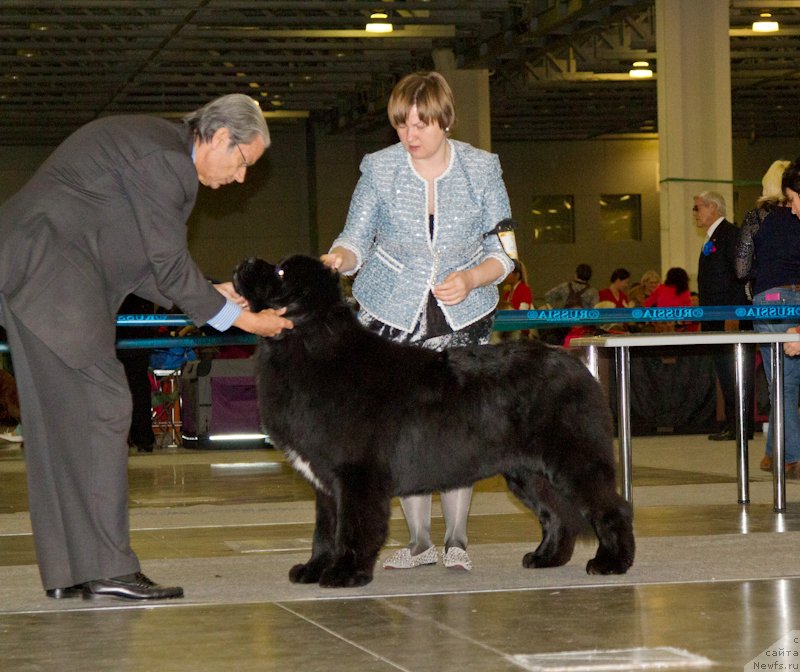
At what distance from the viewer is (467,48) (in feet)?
62.5

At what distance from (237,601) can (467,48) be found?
16.4 m

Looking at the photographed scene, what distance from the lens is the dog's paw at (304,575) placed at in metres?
3.89

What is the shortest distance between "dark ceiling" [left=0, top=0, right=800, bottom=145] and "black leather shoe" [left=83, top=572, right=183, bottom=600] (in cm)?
1288

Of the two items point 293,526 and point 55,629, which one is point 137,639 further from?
point 293,526

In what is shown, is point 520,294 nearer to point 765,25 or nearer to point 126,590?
point 126,590

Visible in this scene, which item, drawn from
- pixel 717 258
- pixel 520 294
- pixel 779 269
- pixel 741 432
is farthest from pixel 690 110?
pixel 741 432

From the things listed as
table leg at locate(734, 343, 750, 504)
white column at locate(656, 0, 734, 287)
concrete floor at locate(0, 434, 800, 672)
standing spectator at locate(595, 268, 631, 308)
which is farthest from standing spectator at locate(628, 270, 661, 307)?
concrete floor at locate(0, 434, 800, 672)

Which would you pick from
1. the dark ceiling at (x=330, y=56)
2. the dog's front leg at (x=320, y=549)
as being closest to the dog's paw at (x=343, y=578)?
the dog's front leg at (x=320, y=549)

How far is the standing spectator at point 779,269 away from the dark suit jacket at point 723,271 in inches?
74.3

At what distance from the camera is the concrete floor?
2.87 metres

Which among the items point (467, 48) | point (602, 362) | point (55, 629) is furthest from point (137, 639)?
point (467, 48)

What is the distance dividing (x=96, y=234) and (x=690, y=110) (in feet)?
39.4

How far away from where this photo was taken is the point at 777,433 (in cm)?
582

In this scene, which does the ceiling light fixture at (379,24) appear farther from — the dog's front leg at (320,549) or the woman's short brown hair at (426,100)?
the dog's front leg at (320,549)
